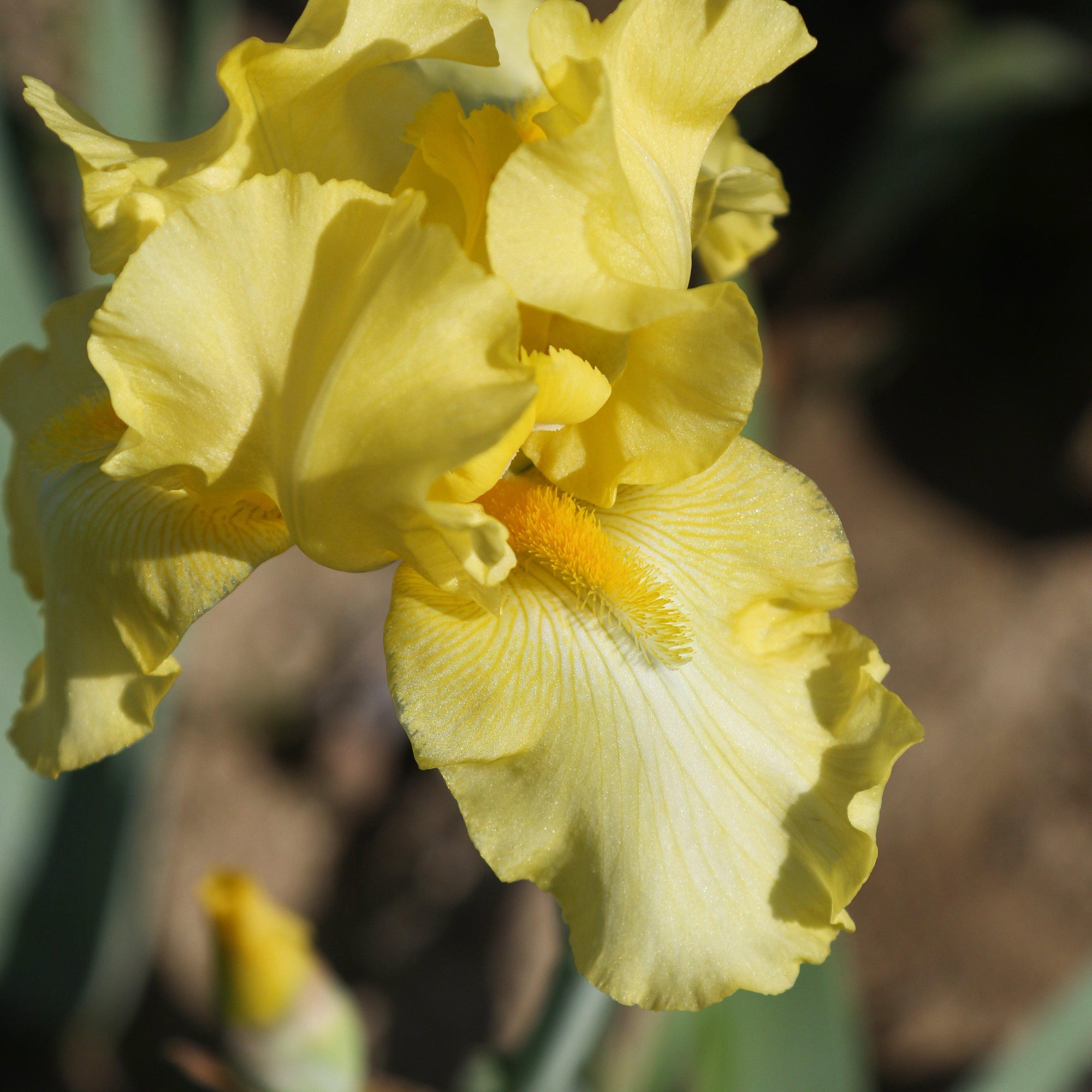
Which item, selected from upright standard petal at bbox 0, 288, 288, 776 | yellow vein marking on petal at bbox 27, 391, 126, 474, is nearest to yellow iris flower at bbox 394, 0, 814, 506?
upright standard petal at bbox 0, 288, 288, 776

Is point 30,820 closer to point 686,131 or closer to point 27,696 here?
point 27,696

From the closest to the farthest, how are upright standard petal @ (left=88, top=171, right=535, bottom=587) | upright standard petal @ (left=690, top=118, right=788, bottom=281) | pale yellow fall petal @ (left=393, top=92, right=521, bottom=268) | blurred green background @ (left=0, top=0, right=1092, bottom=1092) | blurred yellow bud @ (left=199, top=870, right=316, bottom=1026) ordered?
upright standard petal @ (left=88, top=171, right=535, bottom=587)
pale yellow fall petal @ (left=393, top=92, right=521, bottom=268)
upright standard petal @ (left=690, top=118, right=788, bottom=281)
blurred yellow bud @ (left=199, top=870, right=316, bottom=1026)
blurred green background @ (left=0, top=0, right=1092, bottom=1092)

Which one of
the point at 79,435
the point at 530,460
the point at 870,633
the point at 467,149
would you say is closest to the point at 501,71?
the point at 467,149

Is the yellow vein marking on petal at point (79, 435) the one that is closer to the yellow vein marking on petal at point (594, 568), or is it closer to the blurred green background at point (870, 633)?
the yellow vein marking on petal at point (594, 568)

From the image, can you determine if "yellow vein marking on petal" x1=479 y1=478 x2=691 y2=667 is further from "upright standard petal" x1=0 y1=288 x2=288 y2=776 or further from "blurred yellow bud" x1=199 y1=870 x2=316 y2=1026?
"blurred yellow bud" x1=199 y1=870 x2=316 y2=1026

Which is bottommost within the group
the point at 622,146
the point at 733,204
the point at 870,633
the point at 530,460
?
the point at 870,633

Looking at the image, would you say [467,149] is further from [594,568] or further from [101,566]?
[101,566]

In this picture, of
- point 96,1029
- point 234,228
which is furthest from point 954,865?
point 234,228
